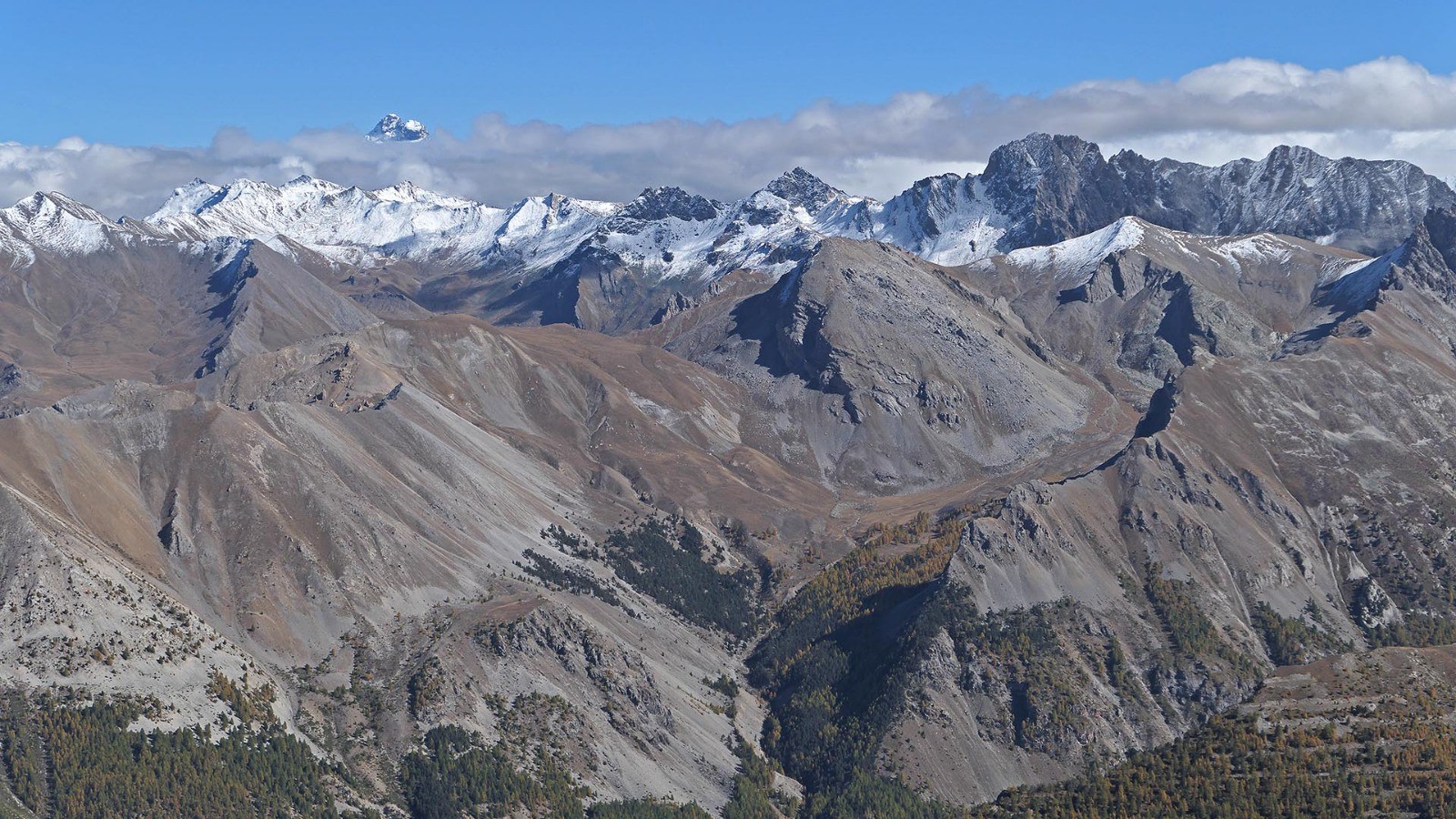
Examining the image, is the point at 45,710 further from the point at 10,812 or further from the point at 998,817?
the point at 998,817

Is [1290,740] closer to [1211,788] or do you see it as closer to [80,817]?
[1211,788]

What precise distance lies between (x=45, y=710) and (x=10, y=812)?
1818 cm

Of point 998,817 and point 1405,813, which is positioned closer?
point 1405,813

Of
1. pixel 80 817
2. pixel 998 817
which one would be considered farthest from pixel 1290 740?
pixel 80 817

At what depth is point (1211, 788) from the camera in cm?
18588

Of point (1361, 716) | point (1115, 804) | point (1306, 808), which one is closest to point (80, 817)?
point (1115, 804)

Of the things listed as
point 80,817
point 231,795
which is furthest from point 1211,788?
point 80,817

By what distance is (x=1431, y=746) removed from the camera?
185 meters

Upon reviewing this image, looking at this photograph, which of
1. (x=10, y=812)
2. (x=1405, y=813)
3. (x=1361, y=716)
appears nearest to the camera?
(x=1405, y=813)

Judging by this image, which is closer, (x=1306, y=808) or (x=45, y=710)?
(x=1306, y=808)

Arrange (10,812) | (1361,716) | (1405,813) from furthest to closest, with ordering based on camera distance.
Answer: (1361,716)
(10,812)
(1405,813)

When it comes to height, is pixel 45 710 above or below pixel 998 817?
above

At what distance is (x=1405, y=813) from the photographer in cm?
16925

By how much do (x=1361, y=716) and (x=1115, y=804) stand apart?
3347 centimetres
